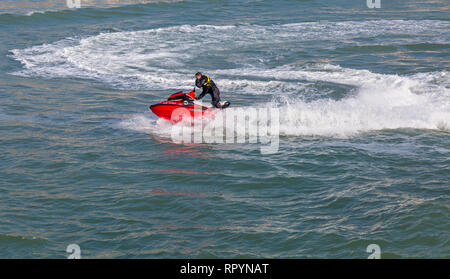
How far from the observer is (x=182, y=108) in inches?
635

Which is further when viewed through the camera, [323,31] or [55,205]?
[323,31]

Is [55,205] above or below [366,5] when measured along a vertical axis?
below

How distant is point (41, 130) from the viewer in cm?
1603

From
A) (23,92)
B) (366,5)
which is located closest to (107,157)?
(23,92)

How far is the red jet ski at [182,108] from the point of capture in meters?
16.1

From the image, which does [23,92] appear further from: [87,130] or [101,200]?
[101,200]

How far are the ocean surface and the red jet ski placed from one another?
0.52 metres

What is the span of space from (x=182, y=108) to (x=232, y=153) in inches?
108

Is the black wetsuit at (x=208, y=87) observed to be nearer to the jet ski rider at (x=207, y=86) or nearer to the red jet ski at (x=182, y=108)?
the jet ski rider at (x=207, y=86)

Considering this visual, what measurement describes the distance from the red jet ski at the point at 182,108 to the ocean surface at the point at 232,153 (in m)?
0.52

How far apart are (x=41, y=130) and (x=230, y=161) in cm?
593

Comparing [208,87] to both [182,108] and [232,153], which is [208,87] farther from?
[232,153]

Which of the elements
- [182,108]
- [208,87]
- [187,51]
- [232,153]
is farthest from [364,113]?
[187,51]

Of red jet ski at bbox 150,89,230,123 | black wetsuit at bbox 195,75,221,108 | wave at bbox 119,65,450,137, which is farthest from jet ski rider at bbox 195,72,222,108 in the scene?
wave at bbox 119,65,450,137
